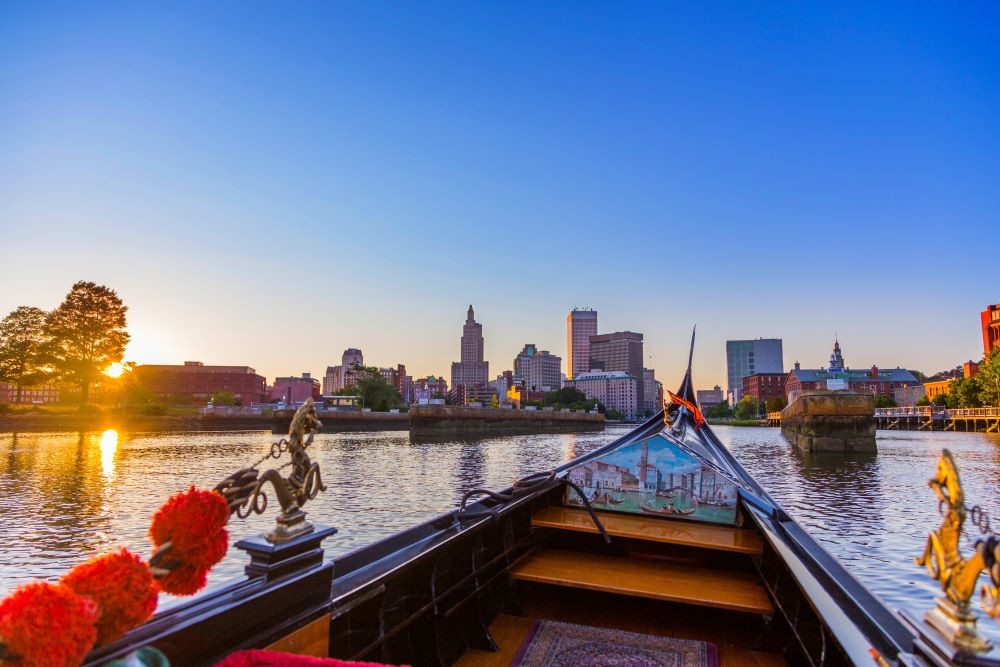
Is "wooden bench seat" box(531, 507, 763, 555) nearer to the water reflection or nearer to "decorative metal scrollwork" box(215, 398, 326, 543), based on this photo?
"decorative metal scrollwork" box(215, 398, 326, 543)

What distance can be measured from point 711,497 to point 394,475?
14314 millimetres

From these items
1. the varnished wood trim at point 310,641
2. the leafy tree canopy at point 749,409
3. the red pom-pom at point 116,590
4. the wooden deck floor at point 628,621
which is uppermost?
the red pom-pom at point 116,590

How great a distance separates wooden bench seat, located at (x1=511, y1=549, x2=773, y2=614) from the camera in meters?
3.90

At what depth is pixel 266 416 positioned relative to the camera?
52.4m

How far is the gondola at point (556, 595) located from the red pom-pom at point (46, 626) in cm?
24

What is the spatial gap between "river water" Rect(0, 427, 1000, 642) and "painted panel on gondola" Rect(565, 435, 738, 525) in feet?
3.88

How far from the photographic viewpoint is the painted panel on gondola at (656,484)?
509 cm

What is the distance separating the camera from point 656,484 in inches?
207

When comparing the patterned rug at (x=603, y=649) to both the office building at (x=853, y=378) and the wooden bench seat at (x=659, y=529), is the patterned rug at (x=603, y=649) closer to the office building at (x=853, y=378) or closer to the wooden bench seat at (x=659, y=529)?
the wooden bench seat at (x=659, y=529)

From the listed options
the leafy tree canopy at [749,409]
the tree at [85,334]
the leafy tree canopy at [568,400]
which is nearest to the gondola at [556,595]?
the tree at [85,334]

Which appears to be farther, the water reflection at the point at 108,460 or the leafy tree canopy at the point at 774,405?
the leafy tree canopy at the point at 774,405

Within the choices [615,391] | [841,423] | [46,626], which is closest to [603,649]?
[46,626]

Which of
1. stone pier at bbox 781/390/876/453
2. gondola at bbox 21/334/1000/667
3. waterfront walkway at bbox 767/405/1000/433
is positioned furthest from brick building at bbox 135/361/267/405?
gondola at bbox 21/334/1000/667

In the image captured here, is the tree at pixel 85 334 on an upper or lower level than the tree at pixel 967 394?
upper
